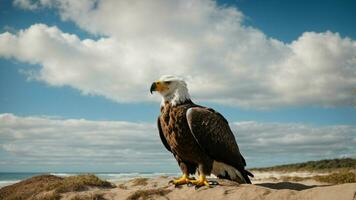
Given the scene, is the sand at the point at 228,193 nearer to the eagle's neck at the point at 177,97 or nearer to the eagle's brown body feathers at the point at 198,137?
the eagle's brown body feathers at the point at 198,137

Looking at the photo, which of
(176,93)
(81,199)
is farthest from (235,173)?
(81,199)

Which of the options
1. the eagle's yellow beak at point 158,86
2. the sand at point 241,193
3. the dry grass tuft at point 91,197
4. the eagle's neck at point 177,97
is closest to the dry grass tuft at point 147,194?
the sand at point 241,193

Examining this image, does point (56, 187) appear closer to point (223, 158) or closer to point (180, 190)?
point (180, 190)

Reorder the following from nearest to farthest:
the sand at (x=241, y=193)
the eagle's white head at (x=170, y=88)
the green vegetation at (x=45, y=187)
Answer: the sand at (x=241, y=193) → the eagle's white head at (x=170, y=88) → the green vegetation at (x=45, y=187)

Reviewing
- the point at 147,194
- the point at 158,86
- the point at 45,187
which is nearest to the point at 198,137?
the point at 158,86

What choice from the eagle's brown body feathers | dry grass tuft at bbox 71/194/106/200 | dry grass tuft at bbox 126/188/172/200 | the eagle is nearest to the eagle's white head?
the eagle

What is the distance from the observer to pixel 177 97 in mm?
8516

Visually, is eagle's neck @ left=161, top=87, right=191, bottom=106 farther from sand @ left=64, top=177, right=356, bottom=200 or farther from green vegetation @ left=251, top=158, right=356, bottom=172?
green vegetation @ left=251, top=158, right=356, bottom=172

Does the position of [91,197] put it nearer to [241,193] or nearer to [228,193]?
[228,193]

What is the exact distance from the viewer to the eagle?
8.20 metres

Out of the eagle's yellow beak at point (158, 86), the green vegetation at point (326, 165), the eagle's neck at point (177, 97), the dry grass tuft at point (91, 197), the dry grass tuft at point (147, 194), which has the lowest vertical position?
the dry grass tuft at point (91, 197)

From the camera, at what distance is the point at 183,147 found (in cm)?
821

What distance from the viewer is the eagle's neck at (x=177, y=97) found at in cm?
848

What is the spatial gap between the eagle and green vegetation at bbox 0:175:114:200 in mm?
3578
